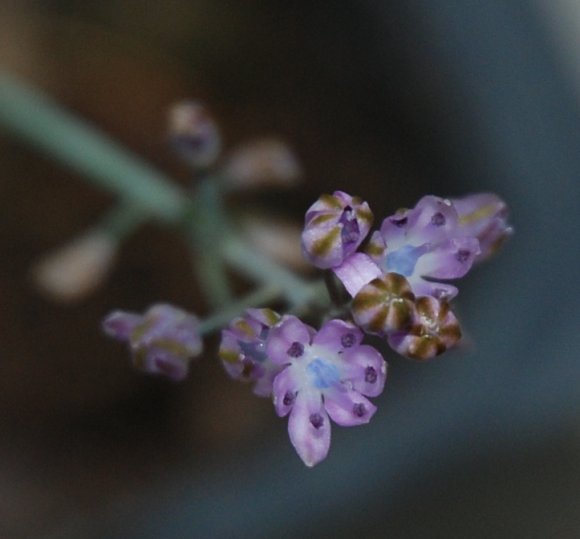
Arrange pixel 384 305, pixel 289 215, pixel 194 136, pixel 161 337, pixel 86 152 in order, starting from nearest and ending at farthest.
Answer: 1. pixel 384 305
2. pixel 161 337
3. pixel 194 136
4. pixel 86 152
5. pixel 289 215

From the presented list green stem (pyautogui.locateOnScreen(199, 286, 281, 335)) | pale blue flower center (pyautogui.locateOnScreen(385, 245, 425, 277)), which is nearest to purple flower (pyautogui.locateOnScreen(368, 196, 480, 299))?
pale blue flower center (pyautogui.locateOnScreen(385, 245, 425, 277))

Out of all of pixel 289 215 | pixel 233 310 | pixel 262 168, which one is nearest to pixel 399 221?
pixel 233 310

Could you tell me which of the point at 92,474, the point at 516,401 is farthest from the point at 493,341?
the point at 92,474

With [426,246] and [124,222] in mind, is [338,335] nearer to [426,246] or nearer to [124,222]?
[426,246]

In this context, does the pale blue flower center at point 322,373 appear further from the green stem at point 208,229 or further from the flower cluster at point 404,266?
the green stem at point 208,229

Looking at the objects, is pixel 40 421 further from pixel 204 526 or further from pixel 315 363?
pixel 315 363

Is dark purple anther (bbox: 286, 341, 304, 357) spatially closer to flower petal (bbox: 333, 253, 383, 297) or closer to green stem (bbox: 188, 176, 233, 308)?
flower petal (bbox: 333, 253, 383, 297)
